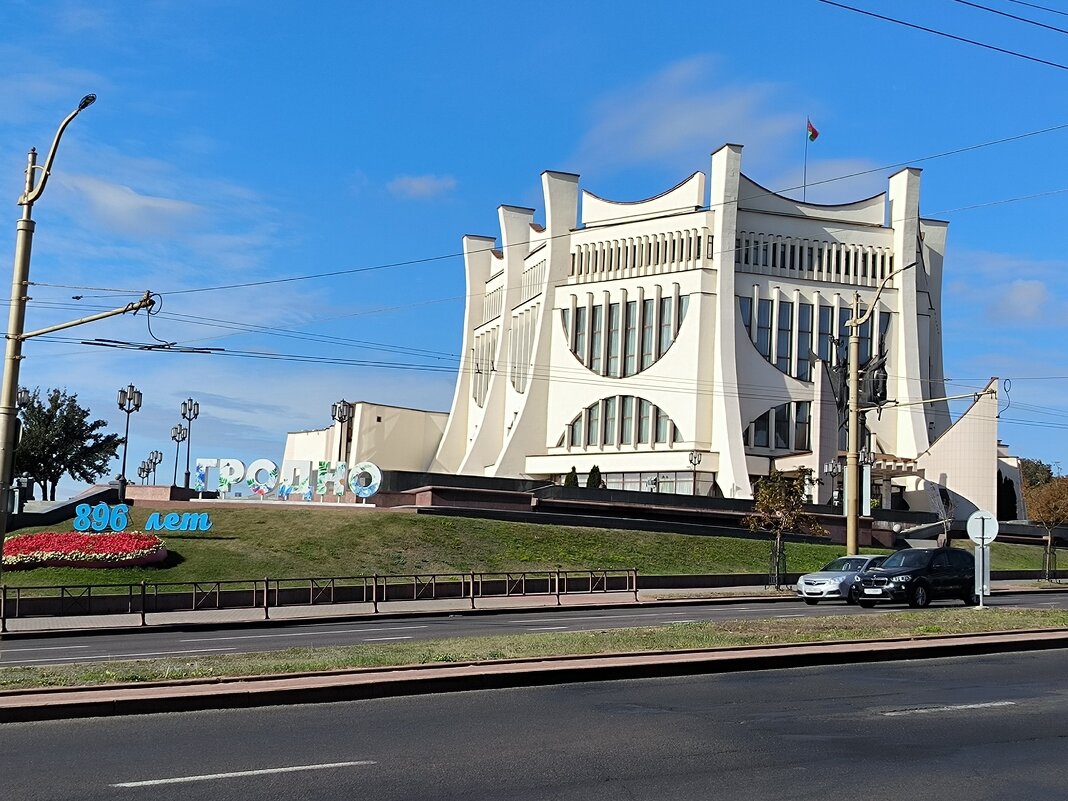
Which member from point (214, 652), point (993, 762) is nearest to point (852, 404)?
point (214, 652)

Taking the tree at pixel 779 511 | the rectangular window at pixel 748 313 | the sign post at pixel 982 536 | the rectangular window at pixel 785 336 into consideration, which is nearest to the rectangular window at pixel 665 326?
the rectangular window at pixel 748 313

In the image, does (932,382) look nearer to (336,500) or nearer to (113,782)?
(336,500)

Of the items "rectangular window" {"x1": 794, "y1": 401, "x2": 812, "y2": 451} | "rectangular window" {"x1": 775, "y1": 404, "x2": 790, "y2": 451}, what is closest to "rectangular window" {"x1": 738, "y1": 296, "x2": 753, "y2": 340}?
"rectangular window" {"x1": 775, "y1": 404, "x2": 790, "y2": 451}

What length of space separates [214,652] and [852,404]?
20.5 m

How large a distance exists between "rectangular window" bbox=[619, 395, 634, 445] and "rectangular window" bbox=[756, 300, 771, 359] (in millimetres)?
10153

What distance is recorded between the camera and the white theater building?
8138cm

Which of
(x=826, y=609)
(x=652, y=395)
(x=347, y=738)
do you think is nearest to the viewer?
(x=347, y=738)

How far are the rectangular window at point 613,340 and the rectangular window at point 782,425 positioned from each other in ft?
40.0

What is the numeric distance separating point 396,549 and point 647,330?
42372mm

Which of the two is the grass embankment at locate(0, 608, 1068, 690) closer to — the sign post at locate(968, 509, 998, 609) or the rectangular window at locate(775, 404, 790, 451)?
the sign post at locate(968, 509, 998, 609)

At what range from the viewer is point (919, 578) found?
29844 millimetres

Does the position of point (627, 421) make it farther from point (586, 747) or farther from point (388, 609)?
point (586, 747)

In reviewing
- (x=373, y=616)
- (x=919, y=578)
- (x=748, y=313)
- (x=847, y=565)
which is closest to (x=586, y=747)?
(x=373, y=616)

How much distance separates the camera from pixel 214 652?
19.7 metres
